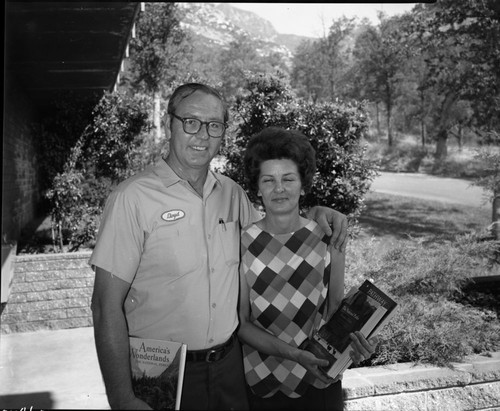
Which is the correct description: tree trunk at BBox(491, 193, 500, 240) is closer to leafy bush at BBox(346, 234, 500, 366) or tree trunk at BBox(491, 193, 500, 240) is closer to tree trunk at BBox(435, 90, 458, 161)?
leafy bush at BBox(346, 234, 500, 366)

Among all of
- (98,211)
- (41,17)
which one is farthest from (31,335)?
(41,17)

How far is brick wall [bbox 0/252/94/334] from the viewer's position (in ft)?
16.8

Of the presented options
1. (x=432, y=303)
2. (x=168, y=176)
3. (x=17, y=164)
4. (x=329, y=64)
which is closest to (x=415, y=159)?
(x=329, y=64)

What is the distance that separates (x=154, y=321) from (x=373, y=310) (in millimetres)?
796

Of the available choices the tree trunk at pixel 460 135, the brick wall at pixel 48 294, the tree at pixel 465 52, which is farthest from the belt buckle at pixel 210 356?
the tree trunk at pixel 460 135

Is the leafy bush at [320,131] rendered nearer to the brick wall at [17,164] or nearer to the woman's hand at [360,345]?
the brick wall at [17,164]

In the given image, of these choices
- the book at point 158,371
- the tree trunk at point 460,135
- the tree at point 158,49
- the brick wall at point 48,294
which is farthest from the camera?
the tree at point 158,49

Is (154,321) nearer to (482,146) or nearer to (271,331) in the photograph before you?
(271,331)

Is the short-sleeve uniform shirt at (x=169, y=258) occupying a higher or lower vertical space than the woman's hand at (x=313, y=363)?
higher

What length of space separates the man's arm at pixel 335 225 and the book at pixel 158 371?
73cm

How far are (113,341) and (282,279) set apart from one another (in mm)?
670

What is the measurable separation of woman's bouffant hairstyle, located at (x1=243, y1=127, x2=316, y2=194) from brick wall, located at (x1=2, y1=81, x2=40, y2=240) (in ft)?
17.1

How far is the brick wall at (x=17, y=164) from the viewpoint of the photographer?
22.0 ft

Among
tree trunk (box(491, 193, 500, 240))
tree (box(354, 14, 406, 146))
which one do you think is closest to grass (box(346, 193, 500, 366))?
tree trunk (box(491, 193, 500, 240))
